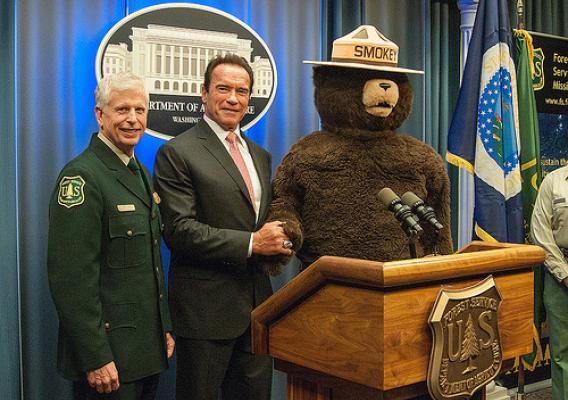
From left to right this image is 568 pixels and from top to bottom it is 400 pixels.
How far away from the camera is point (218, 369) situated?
2238mm

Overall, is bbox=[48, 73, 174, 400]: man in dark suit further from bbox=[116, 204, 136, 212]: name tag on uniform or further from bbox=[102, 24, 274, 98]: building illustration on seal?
bbox=[102, 24, 274, 98]: building illustration on seal

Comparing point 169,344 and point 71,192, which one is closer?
point 71,192

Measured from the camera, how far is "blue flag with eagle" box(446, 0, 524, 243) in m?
3.25

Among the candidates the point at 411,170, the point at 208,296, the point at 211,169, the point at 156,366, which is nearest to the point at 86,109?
the point at 211,169

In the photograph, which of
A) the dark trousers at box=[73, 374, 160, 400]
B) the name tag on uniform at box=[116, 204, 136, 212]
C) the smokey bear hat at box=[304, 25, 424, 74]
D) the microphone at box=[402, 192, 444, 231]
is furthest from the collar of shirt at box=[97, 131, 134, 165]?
the microphone at box=[402, 192, 444, 231]

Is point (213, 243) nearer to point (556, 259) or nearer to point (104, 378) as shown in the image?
point (104, 378)

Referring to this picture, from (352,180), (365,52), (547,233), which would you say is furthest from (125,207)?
(547,233)

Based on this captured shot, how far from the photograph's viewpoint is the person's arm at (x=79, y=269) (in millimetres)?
1872

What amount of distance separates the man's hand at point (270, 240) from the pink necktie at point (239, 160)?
16cm

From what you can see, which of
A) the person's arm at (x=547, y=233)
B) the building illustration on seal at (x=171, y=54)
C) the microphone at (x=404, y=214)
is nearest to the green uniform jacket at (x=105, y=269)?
the building illustration on seal at (x=171, y=54)

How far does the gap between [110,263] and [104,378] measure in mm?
310

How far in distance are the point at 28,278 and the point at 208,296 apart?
0.67 metres

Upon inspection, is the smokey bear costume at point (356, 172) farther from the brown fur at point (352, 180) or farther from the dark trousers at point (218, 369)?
the dark trousers at point (218, 369)

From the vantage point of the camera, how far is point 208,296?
222 centimetres
